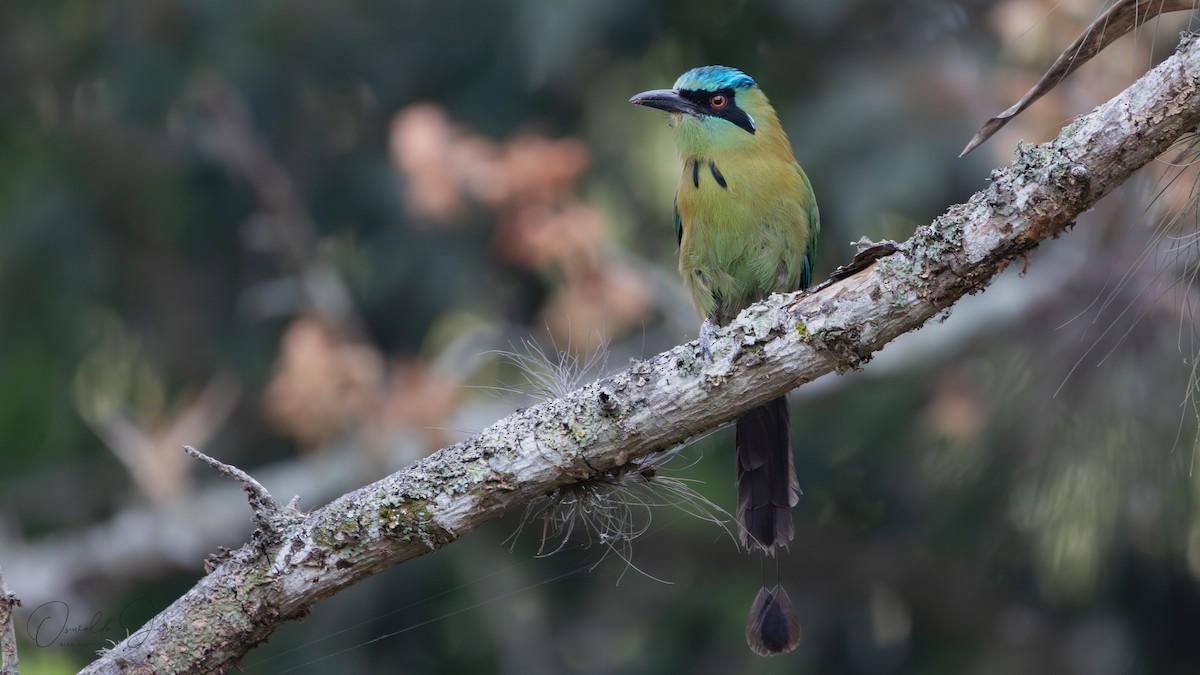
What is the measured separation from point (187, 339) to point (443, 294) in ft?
6.26

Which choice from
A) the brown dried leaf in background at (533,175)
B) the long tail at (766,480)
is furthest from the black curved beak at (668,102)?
the brown dried leaf in background at (533,175)

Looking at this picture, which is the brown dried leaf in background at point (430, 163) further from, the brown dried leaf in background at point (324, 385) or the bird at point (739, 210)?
the bird at point (739, 210)

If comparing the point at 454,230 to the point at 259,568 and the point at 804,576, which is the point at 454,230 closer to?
the point at 804,576

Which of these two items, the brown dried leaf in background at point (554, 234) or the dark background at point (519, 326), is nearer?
the dark background at point (519, 326)

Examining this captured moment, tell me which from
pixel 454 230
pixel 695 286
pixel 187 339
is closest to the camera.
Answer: pixel 695 286

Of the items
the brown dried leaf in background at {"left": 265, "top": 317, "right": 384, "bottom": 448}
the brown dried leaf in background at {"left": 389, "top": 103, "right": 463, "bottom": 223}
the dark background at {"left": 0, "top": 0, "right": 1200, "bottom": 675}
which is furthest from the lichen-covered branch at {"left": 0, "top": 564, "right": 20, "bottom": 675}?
the brown dried leaf in background at {"left": 389, "top": 103, "right": 463, "bottom": 223}

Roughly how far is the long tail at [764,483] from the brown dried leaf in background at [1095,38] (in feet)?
4.05

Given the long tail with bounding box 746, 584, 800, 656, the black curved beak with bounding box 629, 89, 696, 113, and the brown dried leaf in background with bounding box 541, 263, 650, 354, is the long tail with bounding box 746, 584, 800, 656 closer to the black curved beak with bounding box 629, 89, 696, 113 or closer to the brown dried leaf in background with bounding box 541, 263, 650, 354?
the black curved beak with bounding box 629, 89, 696, 113

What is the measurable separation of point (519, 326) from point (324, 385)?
4.16 ft

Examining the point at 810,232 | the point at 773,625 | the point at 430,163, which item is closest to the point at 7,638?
the point at 773,625

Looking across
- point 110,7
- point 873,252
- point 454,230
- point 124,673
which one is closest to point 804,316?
point 873,252

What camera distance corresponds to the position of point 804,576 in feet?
23.1

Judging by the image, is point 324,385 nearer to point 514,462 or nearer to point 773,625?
point 773,625

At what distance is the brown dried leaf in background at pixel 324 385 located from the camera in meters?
6.09
